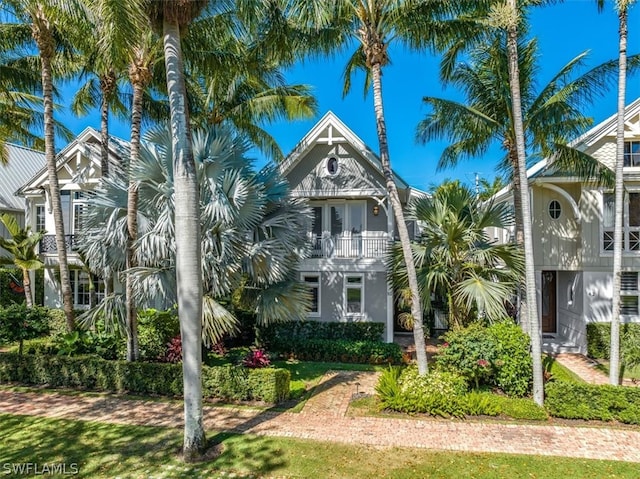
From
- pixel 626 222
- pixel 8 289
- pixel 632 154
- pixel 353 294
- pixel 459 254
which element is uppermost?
pixel 632 154

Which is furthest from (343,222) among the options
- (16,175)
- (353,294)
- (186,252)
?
(16,175)

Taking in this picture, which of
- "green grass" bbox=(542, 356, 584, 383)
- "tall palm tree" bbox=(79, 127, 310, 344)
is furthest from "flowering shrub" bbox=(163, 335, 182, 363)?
"green grass" bbox=(542, 356, 584, 383)

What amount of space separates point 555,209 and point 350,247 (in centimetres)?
843

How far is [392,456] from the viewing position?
303 inches

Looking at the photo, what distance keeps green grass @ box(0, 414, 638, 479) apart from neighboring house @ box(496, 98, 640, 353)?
9.59 metres

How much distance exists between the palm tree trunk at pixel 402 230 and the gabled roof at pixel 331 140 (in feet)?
16.8

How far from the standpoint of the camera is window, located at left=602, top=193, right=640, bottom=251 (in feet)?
49.2

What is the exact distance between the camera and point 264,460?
7543 millimetres

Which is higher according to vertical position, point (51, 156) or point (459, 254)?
point (51, 156)

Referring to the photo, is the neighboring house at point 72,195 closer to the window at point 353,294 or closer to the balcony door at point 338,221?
the balcony door at point 338,221

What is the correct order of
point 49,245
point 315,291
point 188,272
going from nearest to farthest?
point 188,272 → point 315,291 → point 49,245

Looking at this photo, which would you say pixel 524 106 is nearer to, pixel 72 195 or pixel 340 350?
pixel 340 350

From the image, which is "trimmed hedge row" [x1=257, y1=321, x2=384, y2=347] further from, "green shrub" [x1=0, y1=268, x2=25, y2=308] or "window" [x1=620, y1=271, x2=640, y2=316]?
"green shrub" [x1=0, y1=268, x2=25, y2=308]

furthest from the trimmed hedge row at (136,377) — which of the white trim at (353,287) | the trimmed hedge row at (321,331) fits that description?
the white trim at (353,287)
